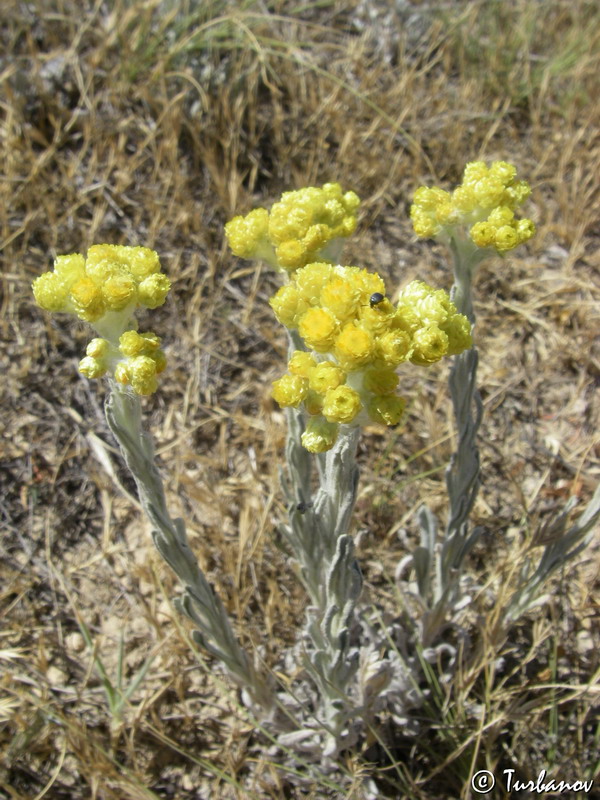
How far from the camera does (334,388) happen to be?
112 centimetres

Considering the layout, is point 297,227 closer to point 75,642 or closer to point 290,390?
point 290,390

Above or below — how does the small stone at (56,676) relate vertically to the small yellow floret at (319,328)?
below

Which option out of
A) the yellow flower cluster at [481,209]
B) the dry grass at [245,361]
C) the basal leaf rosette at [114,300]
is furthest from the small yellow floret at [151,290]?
the dry grass at [245,361]

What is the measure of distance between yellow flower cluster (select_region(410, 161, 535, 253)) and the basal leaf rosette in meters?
0.58

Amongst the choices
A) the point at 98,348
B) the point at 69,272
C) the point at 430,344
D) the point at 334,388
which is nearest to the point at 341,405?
the point at 334,388

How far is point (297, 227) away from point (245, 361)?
1.31m

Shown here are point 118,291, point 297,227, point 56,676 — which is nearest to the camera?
point 118,291

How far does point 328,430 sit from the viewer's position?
1.17m

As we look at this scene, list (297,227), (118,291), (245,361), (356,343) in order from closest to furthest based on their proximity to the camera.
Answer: (356,343) < (118,291) < (297,227) < (245,361)

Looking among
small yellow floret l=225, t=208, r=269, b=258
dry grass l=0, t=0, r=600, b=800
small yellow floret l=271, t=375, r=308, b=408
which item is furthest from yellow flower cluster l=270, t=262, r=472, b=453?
dry grass l=0, t=0, r=600, b=800

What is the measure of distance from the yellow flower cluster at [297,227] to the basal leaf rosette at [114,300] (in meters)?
0.23

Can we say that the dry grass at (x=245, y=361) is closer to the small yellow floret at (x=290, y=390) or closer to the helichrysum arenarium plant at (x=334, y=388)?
the helichrysum arenarium plant at (x=334, y=388)

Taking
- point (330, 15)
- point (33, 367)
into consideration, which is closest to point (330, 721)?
point (33, 367)

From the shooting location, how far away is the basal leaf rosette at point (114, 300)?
1194mm
